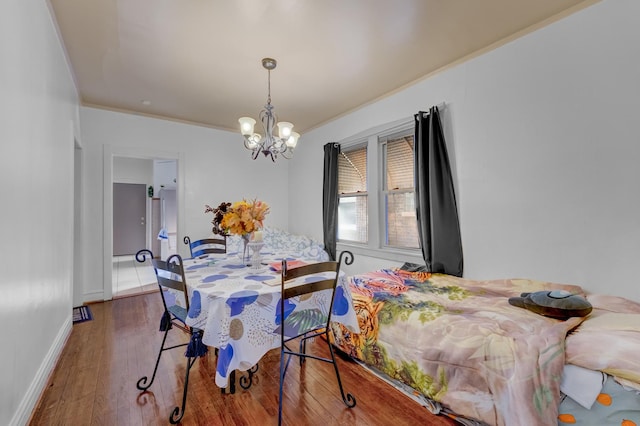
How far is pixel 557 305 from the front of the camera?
173 centimetres

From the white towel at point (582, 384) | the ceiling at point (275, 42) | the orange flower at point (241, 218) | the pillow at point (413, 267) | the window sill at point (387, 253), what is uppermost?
the ceiling at point (275, 42)

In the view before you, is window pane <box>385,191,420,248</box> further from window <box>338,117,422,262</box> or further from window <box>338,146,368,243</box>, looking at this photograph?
window <box>338,146,368,243</box>

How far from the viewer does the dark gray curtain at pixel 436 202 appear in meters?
2.73

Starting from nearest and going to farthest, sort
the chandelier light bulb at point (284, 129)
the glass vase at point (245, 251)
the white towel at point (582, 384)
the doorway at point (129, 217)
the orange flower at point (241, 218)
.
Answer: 1. the white towel at point (582, 384)
2. the orange flower at point (241, 218)
3. the glass vase at point (245, 251)
4. the chandelier light bulb at point (284, 129)
5. the doorway at point (129, 217)

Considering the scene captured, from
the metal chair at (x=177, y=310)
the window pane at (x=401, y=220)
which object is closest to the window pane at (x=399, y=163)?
the window pane at (x=401, y=220)

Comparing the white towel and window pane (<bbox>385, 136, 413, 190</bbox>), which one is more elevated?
window pane (<bbox>385, 136, 413, 190</bbox>)

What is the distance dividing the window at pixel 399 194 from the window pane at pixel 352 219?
421mm

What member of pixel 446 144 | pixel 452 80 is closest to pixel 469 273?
pixel 446 144

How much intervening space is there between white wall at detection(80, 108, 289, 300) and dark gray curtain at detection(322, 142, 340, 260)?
1.33 metres

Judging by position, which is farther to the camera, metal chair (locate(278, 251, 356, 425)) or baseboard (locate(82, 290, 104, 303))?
baseboard (locate(82, 290, 104, 303))

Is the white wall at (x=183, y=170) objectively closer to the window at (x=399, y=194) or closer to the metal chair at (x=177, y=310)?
the window at (x=399, y=194)

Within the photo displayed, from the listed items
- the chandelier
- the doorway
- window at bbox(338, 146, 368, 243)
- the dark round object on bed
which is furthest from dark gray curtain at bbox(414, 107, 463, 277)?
the doorway

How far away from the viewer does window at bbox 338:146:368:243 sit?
13.0 feet

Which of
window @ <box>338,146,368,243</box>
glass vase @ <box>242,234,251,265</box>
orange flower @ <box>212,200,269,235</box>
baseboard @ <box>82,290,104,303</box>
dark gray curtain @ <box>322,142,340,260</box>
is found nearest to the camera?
orange flower @ <box>212,200,269,235</box>
